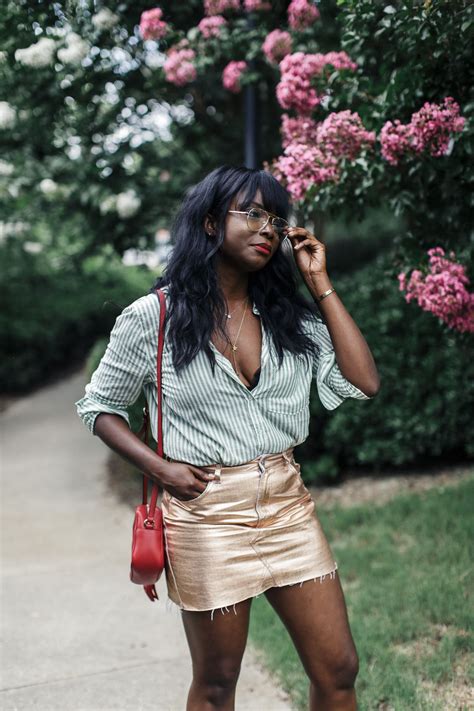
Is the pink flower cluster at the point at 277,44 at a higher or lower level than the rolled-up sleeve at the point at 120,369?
higher

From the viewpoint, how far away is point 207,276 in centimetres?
229

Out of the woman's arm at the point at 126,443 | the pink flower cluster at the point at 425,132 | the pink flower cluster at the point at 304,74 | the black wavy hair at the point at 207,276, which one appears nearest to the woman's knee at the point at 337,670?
the woman's arm at the point at 126,443

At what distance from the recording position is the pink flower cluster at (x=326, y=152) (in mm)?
3172

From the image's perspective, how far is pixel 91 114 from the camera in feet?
18.8

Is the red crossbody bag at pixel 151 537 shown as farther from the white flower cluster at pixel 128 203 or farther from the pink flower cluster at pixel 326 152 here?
the white flower cluster at pixel 128 203

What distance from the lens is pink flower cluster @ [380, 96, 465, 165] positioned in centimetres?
292

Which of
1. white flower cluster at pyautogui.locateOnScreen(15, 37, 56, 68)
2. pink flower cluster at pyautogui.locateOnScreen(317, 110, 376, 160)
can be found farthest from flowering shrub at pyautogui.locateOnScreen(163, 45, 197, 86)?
pink flower cluster at pyautogui.locateOnScreen(317, 110, 376, 160)

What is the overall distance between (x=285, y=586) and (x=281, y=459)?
36 centimetres

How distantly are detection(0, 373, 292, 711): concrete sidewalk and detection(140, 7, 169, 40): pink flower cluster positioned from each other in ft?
10.6

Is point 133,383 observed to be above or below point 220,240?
below

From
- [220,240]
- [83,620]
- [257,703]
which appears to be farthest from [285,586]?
[83,620]

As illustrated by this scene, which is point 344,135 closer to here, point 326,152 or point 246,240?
point 326,152

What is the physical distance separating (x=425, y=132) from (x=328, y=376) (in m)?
1.14

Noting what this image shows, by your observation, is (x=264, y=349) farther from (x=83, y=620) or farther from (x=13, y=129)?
(x=13, y=129)
